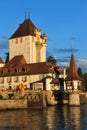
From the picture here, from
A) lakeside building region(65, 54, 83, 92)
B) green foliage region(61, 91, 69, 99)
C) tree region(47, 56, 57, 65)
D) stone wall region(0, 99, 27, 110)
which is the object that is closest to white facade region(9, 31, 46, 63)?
tree region(47, 56, 57, 65)

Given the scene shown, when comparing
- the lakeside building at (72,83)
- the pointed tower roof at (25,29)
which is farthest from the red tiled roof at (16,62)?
the lakeside building at (72,83)

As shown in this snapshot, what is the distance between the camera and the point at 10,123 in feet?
155

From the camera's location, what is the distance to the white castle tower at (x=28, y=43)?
331 ft

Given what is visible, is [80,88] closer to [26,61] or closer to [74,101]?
[74,101]

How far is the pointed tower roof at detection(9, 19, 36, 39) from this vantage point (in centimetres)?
10181

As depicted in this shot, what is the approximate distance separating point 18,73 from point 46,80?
995cm

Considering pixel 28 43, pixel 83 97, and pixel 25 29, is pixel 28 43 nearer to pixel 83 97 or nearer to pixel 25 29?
pixel 25 29

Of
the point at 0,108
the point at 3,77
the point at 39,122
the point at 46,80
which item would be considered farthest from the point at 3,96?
the point at 39,122

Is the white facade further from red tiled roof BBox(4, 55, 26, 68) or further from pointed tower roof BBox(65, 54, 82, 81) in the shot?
pointed tower roof BBox(65, 54, 82, 81)

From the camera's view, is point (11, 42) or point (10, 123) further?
point (11, 42)

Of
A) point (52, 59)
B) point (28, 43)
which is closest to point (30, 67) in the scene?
point (28, 43)

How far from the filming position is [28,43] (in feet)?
332

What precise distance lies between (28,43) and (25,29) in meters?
4.56

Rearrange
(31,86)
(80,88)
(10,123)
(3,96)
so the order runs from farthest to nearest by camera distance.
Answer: (31,86) → (80,88) → (3,96) → (10,123)
